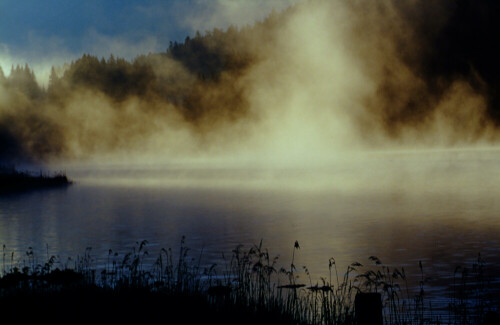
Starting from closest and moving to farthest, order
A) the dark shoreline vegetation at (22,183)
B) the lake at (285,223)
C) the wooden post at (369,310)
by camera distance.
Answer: the wooden post at (369,310)
the lake at (285,223)
the dark shoreline vegetation at (22,183)

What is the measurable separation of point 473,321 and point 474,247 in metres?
11.8

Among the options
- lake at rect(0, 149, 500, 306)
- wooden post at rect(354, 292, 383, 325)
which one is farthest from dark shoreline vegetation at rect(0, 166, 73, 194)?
wooden post at rect(354, 292, 383, 325)

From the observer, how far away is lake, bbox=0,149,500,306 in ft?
76.5

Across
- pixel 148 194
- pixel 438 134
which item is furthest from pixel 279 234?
pixel 438 134

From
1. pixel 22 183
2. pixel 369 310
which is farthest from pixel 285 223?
pixel 22 183

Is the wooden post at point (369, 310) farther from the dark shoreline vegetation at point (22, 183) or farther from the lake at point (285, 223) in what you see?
the dark shoreline vegetation at point (22, 183)

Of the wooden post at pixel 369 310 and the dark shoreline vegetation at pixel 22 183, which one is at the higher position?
the dark shoreline vegetation at pixel 22 183

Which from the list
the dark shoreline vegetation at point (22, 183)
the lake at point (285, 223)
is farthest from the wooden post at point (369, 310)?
the dark shoreline vegetation at point (22, 183)

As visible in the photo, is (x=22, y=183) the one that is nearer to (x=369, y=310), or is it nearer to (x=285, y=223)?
(x=285, y=223)

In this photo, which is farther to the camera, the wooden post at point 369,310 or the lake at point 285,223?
the lake at point 285,223

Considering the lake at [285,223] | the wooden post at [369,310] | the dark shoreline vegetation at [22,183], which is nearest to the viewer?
the wooden post at [369,310]

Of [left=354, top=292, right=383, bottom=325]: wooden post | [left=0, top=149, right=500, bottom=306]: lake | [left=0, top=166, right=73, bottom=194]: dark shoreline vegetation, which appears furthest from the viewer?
[left=0, top=166, right=73, bottom=194]: dark shoreline vegetation

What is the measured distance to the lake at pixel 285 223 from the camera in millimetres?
23312

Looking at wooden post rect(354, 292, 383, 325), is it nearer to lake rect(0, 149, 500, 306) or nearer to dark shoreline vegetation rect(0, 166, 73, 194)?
lake rect(0, 149, 500, 306)
